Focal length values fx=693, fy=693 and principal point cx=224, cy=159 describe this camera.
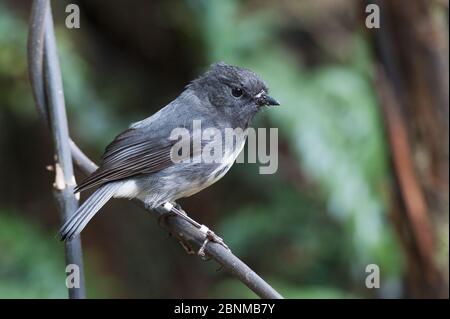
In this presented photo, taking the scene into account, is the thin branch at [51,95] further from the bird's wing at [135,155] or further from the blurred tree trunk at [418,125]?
the blurred tree trunk at [418,125]

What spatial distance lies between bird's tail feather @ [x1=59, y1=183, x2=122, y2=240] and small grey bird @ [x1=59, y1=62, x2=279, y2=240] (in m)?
0.04

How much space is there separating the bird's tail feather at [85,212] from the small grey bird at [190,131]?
4 centimetres

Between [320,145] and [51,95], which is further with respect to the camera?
[320,145]

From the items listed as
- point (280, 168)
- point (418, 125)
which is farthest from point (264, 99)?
point (280, 168)

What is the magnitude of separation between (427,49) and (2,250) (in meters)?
2.84

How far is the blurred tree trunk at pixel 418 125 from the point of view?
360 cm

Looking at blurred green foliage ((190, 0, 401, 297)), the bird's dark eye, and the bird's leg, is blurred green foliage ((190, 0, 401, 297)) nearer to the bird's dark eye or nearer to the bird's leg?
the bird's dark eye

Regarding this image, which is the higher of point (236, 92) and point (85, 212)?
point (236, 92)

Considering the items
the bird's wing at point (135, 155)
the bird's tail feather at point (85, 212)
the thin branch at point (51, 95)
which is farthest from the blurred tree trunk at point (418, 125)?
the thin branch at point (51, 95)

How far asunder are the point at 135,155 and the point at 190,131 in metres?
0.28

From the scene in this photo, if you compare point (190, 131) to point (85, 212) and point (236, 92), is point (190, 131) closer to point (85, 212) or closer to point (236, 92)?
point (236, 92)

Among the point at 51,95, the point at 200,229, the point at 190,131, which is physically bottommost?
the point at 200,229

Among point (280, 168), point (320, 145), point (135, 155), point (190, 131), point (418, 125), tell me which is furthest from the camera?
point (280, 168)

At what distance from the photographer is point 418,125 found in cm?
364
